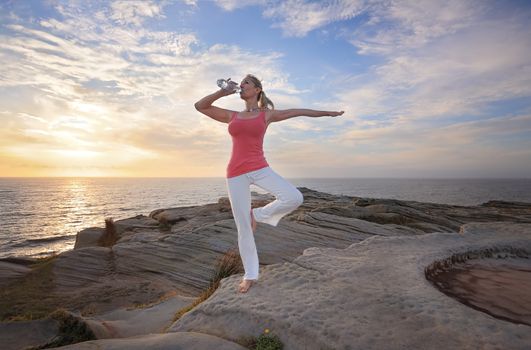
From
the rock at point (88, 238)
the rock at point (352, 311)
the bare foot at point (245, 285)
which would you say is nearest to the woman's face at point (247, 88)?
the bare foot at point (245, 285)

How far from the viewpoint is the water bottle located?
5.12 m

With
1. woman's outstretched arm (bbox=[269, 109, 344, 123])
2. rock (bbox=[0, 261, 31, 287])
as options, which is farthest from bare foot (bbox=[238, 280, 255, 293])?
rock (bbox=[0, 261, 31, 287])

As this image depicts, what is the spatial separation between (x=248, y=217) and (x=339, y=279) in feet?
6.35

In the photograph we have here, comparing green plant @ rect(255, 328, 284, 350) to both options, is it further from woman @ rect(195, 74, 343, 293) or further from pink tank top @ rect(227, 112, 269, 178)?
pink tank top @ rect(227, 112, 269, 178)

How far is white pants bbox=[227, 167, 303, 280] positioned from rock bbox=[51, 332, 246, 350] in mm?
1640

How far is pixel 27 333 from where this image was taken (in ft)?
17.4

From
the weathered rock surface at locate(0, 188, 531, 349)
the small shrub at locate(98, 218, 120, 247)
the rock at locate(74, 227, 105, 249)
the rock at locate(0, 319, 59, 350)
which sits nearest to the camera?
the weathered rock surface at locate(0, 188, 531, 349)

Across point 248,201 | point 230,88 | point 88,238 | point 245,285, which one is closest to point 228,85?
point 230,88

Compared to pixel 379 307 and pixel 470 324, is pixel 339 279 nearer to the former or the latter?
pixel 379 307

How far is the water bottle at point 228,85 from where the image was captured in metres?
5.12

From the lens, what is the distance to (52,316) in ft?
18.2

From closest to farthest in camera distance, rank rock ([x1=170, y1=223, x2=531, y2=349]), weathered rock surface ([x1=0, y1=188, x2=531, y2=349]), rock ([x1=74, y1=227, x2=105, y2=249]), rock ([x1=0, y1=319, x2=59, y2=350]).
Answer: rock ([x1=170, y1=223, x2=531, y2=349]), weathered rock surface ([x1=0, y1=188, x2=531, y2=349]), rock ([x1=0, y1=319, x2=59, y2=350]), rock ([x1=74, y1=227, x2=105, y2=249])

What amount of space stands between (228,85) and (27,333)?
18.0ft

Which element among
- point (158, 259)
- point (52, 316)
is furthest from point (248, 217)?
point (158, 259)
